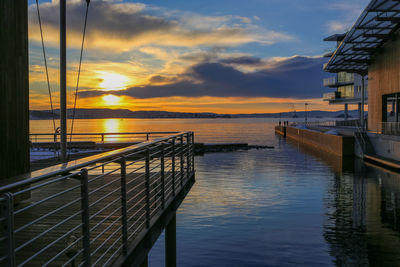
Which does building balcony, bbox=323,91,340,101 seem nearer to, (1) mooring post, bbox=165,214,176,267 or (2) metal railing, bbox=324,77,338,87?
(2) metal railing, bbox=324,77,338,87

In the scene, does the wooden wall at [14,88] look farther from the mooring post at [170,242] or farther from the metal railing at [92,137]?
the mooring post at [170,242]

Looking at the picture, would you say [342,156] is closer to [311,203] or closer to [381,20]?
[381,20]

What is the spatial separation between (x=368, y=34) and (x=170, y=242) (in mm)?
26335

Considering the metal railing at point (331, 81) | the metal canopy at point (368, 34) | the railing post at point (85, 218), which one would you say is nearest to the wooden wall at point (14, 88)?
the railing post at point (85, 218)

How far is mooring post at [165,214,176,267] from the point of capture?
32.4ft

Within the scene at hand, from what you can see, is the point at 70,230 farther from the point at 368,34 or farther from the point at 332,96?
the point at 332,96

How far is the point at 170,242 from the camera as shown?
32.8 feet

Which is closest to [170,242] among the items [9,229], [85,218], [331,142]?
[85,218]

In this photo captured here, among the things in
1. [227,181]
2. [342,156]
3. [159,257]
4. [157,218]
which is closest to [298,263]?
[159,257]

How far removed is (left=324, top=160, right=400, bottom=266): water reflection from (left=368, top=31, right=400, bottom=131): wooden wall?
12.3 metres

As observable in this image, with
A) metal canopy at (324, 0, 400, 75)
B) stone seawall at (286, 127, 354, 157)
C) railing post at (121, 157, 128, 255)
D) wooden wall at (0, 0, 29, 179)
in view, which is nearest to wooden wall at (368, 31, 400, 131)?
metal canopy at (324, 0, 400, 75)

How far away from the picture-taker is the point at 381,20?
26.2 metres

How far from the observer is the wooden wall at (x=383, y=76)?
102 ft

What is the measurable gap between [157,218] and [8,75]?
4.50 metres
